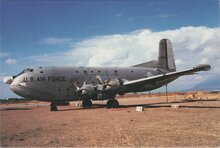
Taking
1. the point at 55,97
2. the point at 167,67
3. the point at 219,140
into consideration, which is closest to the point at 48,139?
the point at 219,140

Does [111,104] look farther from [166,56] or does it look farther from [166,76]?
[166,56]

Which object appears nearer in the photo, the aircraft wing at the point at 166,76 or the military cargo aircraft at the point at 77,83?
the aircraft wing at the point at 166,76

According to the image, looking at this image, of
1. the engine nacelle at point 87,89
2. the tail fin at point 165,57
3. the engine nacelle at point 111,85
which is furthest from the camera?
the tail fin at point 165,57

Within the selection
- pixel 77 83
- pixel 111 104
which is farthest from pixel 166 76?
pixel 77 83

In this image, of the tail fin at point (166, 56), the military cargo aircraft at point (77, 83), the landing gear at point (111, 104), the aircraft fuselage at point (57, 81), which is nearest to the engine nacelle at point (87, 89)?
the military cargo aircraft at point (77, 83)

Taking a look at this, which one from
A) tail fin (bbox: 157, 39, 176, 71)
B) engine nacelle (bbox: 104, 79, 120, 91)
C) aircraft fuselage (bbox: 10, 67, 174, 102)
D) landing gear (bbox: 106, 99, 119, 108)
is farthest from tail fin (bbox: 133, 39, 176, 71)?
engine nacelle (bbox: 104, 79, 120, 91)

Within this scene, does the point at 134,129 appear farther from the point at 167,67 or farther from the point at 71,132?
the point at 167,67

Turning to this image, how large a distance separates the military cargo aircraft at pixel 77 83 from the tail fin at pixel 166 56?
6.66 metres

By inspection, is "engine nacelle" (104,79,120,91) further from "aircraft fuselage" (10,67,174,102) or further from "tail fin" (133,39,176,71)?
"tail fin" (133,39,176,71)

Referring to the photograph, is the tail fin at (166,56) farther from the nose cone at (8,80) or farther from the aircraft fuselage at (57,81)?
the nose cone at (8,80)

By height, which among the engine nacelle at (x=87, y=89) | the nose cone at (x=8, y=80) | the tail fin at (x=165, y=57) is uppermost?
the tail fin at (x=165, y=57)

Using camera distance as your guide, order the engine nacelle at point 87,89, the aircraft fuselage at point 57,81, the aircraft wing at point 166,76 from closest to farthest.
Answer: the aircraft wing at point 166,76 → the aircraft fuselage at point 57,81 → the engine nacelle at point 87,89

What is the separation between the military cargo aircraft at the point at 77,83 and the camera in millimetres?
25625

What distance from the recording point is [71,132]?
484 inches
